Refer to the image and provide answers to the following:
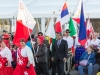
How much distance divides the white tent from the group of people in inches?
142

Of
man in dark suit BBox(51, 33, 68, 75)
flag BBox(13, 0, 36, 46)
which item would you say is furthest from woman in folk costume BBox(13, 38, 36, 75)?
man in dark suit BBox(51, 33, 68, 75)

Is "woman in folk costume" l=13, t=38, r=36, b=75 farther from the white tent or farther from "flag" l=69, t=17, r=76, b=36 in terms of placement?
the white tent

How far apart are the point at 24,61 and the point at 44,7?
28.4 feet

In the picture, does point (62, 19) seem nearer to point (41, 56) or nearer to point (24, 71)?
point (41, 56)

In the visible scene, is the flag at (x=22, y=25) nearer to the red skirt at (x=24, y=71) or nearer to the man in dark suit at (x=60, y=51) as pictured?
the red skirt at (x=24, y=71)

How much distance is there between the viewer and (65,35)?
36.6 ft

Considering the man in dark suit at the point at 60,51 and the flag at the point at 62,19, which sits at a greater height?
the flag at the point at 62,19

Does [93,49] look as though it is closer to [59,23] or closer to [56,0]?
[59,23]

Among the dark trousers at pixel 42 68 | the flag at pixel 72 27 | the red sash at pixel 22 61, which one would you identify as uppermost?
the flag at pixel 72 27

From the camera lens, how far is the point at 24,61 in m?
7.67

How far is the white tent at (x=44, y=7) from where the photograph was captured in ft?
49.4

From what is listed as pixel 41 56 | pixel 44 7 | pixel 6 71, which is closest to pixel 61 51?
pixel 41 56

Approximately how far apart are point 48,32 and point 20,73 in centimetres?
280

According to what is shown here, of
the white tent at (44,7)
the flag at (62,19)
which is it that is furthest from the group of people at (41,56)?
the white tent at (44,7)
